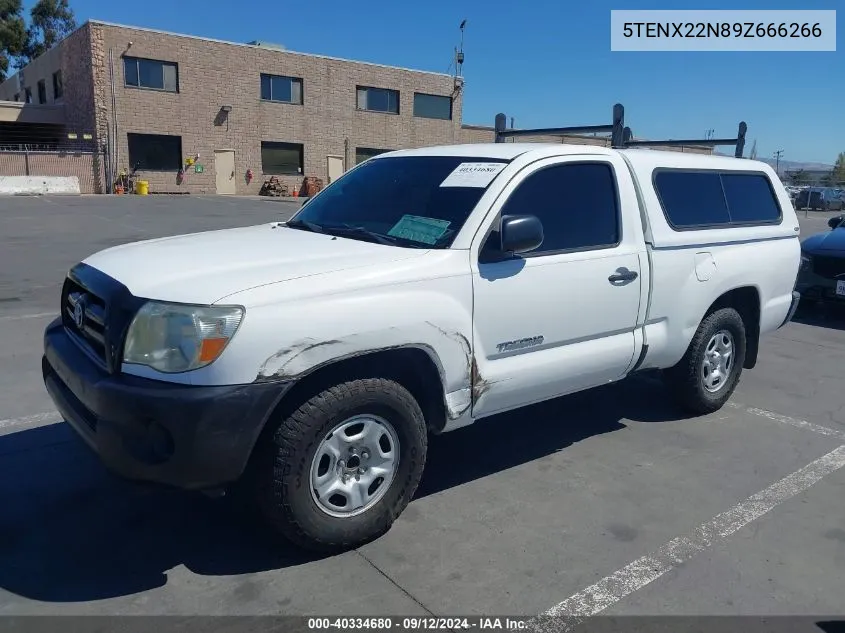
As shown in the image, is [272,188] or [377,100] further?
[377,100]

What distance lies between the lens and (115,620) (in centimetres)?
282

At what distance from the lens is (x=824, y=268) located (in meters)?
9.27

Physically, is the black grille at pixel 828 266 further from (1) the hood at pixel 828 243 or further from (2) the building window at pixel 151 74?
(2) the building window at pixel 151 74

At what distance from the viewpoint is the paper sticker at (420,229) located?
3.70 metres

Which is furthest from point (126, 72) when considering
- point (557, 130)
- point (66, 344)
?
point (66, 344)

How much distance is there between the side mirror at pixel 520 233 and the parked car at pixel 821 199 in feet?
131

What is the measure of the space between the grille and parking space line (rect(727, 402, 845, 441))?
185 inches

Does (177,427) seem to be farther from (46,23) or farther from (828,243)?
(46,23)

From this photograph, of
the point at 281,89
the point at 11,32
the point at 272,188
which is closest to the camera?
the point at 281,89

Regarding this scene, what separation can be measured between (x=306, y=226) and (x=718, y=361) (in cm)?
324

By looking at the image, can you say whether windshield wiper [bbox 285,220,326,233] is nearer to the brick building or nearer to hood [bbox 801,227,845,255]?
hood [bbox 801,227,845,255]

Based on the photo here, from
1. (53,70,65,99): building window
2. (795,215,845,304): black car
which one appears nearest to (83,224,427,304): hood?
(795,215,845,304): black car

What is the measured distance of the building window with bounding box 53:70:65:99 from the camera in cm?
3591

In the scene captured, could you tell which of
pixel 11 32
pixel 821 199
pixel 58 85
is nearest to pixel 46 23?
pixel 11 32
